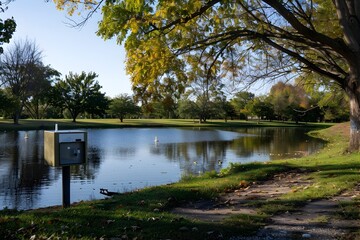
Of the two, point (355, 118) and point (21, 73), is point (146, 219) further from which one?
point (21, 73)

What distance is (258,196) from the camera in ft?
25.8

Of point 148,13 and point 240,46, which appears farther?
point 240,46

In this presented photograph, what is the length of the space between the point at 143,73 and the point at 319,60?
992cm

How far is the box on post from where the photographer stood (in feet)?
21.6

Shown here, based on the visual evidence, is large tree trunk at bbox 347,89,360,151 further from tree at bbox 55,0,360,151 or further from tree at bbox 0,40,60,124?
tree at bbox 0,40,60,124

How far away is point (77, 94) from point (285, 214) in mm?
74742

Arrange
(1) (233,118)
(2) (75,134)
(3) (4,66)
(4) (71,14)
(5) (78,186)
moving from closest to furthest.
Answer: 1. (2) (75,134)
2. (4) (71,14)
3. (5) (78,186)
4. (3) (4,66)
5. (1) (233,118)

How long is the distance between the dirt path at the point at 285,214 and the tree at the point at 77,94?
70.1 metres

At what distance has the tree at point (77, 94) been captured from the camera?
75.8 meters

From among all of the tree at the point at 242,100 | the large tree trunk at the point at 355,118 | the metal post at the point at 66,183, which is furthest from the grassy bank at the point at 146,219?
the tree at the point at 242,100

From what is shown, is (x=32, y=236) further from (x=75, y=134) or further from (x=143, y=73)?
(x=143, y=73)

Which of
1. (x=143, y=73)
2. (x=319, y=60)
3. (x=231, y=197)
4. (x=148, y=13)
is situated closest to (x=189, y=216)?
(x=231, y=197)

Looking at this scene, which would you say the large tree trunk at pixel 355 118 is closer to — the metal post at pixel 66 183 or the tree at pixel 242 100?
the tree at pixel 242 100

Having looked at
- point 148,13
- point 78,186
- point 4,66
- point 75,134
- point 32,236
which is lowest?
point 78,186
